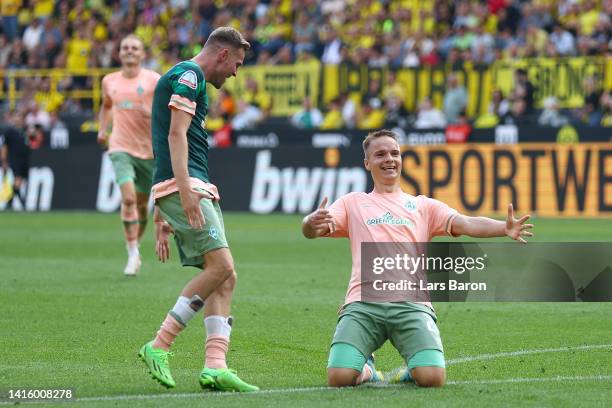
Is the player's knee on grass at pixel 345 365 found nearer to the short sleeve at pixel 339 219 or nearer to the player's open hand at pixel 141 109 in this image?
the short sleeve at pixel 339 219

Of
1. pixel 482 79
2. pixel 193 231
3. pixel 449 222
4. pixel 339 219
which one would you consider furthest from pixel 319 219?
pixel 482 79

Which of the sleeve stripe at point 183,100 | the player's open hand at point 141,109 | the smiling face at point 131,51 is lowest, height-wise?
the player's open hand at point 141,109

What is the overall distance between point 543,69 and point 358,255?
58.7 feet

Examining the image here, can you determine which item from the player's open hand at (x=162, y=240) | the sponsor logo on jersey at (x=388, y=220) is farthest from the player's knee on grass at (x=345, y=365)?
the player's open hand at (x=162, y=240)

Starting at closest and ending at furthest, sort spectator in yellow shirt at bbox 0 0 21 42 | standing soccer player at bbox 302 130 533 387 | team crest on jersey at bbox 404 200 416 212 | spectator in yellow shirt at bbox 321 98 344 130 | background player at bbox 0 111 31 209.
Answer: standing soccer player at bbox 302 130 533 387, team crest on jersey at bbox 404 200 416 212, background player at bbox 0 111 31 209, spectator in yellow shirt at bbox 321 98 344 130, spectator in yellow shirt at bbox 0 0 21 42

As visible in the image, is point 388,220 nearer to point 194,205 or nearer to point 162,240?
point 194,205

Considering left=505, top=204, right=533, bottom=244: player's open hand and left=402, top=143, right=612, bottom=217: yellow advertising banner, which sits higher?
left=505, top=204, right=533, bottom=244: player's open hand

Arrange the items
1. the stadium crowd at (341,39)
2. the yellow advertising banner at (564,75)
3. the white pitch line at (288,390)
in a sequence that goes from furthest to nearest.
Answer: the stadium crowd at (341,39)
the yellow advertising banner at (564,75)
the white pitch line at (288,390)

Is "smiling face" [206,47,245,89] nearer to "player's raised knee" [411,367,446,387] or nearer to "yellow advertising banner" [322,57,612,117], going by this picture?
"player's raised knee" [411,367,446,387]

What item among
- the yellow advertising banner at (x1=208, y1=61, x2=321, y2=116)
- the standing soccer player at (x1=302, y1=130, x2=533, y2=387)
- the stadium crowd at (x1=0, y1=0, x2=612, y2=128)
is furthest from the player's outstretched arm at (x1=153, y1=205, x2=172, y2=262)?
the yellow advertising banner at (x1=208, y1=61, x2=321, y2=116)

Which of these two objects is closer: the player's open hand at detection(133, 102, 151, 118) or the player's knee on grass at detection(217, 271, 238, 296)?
the player's knee on grass at detection(217, 271, 238, 296)

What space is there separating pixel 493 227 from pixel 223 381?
1.89 m

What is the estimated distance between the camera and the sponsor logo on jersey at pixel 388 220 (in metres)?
7.86

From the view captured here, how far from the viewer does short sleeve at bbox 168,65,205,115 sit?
754 cm
